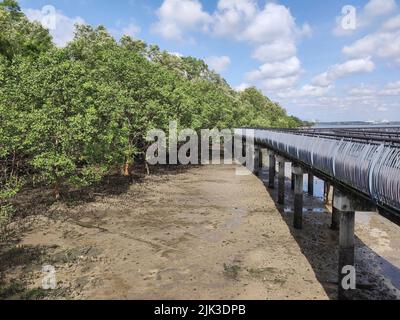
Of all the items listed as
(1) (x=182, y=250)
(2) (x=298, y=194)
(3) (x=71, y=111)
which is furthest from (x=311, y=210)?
(3) (x=71, y=111)

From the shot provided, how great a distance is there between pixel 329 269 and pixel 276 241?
3622 mm

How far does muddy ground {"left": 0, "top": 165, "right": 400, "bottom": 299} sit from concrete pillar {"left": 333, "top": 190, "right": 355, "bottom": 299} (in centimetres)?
80

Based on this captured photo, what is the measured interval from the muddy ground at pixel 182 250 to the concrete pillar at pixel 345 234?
0.80 m

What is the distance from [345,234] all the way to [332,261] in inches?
180

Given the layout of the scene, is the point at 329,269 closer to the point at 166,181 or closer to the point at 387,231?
the point at 387,231

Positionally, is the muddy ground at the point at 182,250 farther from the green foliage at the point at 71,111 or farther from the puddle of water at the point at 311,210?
the green foliage at the point at 71,111

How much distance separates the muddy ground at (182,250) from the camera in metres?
13.0

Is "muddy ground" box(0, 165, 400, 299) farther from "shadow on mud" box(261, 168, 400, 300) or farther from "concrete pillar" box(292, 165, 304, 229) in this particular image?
"concrete pillar" box(292, 165, 304, 229)

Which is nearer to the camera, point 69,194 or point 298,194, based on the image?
point 298,194

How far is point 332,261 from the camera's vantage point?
16031 millimetres

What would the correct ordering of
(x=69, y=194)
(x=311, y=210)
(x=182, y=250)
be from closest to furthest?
(x=182, y=250)
(x=311, y=210)
(x=69, y=194)

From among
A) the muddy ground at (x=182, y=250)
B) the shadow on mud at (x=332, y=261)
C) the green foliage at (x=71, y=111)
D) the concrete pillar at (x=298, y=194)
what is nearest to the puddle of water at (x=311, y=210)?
the muddy ground at (x=182, y=250)

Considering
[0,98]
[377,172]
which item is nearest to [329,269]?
[377,172]

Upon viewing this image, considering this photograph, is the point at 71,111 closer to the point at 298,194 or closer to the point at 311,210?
the point at 298,194
